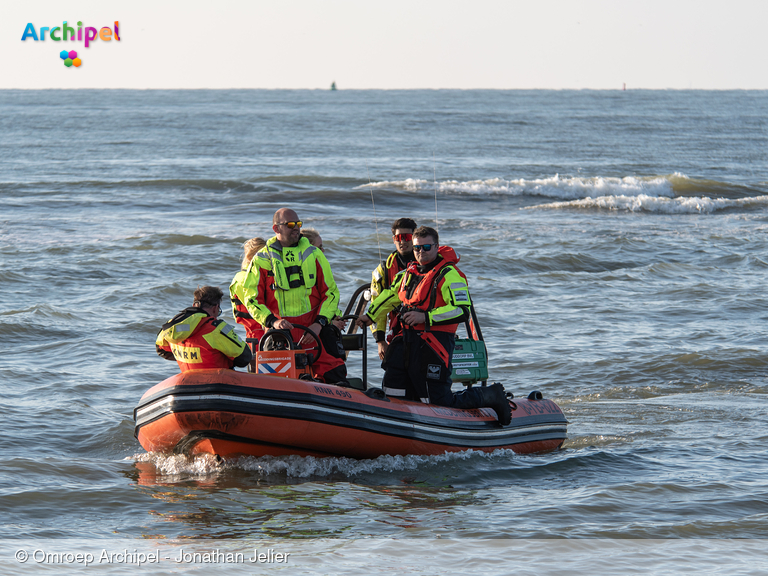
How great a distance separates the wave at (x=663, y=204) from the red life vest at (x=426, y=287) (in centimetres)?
1593

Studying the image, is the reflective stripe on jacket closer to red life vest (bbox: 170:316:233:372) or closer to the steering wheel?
the steering wheel

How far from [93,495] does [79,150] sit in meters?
29.4

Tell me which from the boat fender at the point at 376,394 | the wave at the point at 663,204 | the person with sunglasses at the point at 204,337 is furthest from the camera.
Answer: the wave at the point at 663,204

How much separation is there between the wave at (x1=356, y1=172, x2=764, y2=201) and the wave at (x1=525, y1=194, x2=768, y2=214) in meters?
1.34

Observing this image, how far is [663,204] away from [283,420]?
18.4 meters

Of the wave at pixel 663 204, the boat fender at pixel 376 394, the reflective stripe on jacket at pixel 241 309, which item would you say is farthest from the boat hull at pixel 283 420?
the wave at pixel 663 204

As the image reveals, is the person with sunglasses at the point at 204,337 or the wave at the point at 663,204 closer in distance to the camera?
the person with sunglasses at the point at 204,337

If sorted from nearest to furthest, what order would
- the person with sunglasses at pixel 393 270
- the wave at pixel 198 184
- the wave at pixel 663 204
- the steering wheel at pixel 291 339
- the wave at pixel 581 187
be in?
the steering wheel at pixel 291 339 → the person with sunglasses at pixel 393 270 → the wave at pixel 663 204 → the wave at pixel 198 184 → the wave at pixel 581 187

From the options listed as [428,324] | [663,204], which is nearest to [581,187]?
[663,204]

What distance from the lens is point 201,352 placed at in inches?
198

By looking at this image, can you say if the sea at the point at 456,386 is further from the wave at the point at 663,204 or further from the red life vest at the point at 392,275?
the red life vest at the point at 392,275

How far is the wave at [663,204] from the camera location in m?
21.3

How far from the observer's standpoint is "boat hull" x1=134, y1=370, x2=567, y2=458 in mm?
4961

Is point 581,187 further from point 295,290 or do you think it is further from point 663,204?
point 295,290
